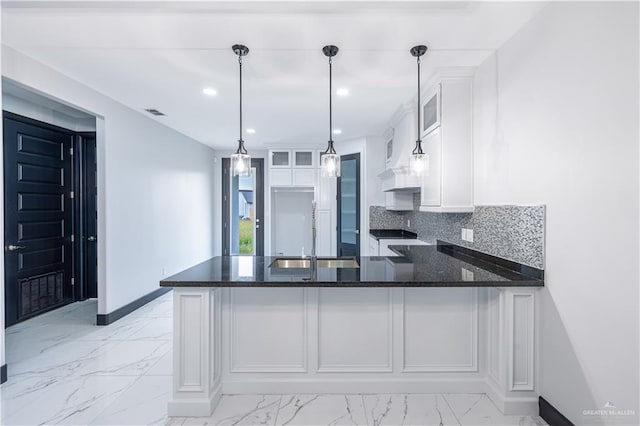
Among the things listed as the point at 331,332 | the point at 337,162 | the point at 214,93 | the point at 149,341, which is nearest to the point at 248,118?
the point at 214,93

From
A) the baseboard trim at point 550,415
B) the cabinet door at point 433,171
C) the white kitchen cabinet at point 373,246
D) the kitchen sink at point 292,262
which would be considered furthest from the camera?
the white kitchen cabinet at point 373,246

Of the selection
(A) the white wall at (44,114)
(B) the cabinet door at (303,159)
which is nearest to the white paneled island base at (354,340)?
(A) the white wall at (44,114)

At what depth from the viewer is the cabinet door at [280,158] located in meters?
5.88

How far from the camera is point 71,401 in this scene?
2148mm

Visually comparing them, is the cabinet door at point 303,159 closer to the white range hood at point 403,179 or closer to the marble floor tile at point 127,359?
the white range hood at point 403,179

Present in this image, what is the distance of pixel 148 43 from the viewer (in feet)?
7.52

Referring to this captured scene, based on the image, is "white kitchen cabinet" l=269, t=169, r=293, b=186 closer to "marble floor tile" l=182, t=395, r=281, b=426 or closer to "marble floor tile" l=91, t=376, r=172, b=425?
"marble floor tile" l=91, t=376, r=172, b=425

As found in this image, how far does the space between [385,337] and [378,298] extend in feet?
0.88

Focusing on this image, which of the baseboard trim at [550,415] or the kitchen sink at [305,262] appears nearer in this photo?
Answer: the baseboard trim at [550,415]

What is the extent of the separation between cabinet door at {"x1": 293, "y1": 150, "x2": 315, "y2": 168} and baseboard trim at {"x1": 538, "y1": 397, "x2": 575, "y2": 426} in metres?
4.64

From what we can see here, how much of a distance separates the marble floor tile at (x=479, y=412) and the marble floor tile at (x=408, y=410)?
2.0 inches

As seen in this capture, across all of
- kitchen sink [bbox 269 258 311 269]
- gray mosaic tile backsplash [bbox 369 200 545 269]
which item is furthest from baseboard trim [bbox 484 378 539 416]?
kitchen sink [bbox 269 258 311 269]

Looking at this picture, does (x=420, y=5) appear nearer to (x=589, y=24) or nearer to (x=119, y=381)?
(x=589, y=24)

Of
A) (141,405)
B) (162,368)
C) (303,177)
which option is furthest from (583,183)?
(303,177)
